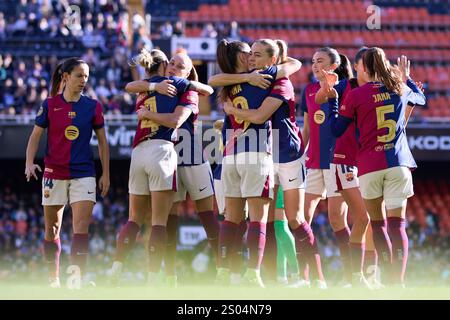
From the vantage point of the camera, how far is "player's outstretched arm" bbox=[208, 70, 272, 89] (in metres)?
7.08

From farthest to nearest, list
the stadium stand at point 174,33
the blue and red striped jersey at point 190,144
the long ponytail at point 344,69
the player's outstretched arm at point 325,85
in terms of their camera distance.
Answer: the stadium stand at point 174,33 < the long ponytail at point 344,69 < the blue and red striped jersey at point 190,144 < the player's outstretched arm at point 325,85

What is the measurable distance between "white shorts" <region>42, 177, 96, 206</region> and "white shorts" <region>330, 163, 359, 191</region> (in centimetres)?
211

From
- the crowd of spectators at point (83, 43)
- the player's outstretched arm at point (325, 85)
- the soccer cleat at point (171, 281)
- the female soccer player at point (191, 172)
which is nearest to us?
the player's outstretched arm at point (325, 85)

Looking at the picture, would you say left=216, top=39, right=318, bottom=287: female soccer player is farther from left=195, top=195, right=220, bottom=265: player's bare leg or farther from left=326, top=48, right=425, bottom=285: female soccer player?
left=195, top=195, right=220, bottom=265: player's bare leg

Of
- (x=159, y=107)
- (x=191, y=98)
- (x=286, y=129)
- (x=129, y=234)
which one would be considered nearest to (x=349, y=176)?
(x=286, y=129)

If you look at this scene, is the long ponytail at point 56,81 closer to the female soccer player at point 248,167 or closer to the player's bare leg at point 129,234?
the player's bare leg at point 129,234

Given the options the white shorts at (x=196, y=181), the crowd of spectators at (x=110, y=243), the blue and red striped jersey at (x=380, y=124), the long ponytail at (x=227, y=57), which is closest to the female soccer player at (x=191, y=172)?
the white shorts at (x=196, y=181)

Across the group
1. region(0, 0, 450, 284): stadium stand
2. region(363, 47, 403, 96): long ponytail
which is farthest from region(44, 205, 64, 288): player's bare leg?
region(0, 0, 450, 284): stadium stand

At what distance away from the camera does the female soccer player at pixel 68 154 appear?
783cm

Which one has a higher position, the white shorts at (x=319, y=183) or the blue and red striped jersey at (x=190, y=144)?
the blue and red striped jersey at (x=190, y=144)

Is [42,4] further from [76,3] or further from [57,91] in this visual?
[57,91]

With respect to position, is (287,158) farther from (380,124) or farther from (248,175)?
(380,124)
